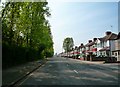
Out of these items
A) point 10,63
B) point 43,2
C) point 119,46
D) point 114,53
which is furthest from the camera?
point 114,53

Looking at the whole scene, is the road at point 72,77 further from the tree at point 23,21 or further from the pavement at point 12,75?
the tree at point 23,21

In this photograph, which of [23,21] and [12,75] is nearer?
[12,75]

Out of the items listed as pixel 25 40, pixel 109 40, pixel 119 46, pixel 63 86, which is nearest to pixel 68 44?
pixel 109 40

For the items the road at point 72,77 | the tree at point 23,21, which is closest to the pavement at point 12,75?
the road at point 72,77

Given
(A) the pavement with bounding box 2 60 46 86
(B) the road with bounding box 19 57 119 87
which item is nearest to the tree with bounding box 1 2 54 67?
(A) the pavement with bounding box 2 60 46 86

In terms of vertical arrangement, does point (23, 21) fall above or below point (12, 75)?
above

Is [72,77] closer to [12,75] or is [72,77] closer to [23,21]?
[12,75]

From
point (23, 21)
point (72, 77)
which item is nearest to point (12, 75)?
point (72, 77)

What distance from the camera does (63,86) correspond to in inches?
580

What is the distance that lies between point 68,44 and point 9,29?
162966 mm

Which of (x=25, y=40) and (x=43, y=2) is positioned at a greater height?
(x=43, y=2)

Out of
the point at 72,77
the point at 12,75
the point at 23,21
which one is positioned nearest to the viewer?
the point at 72,77

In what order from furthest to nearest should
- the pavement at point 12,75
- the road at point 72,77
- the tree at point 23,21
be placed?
the tree at point 23,21 → the road at point 72,77 → the pavement at point 12,75

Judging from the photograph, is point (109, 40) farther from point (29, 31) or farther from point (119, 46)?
point (29, 31)
